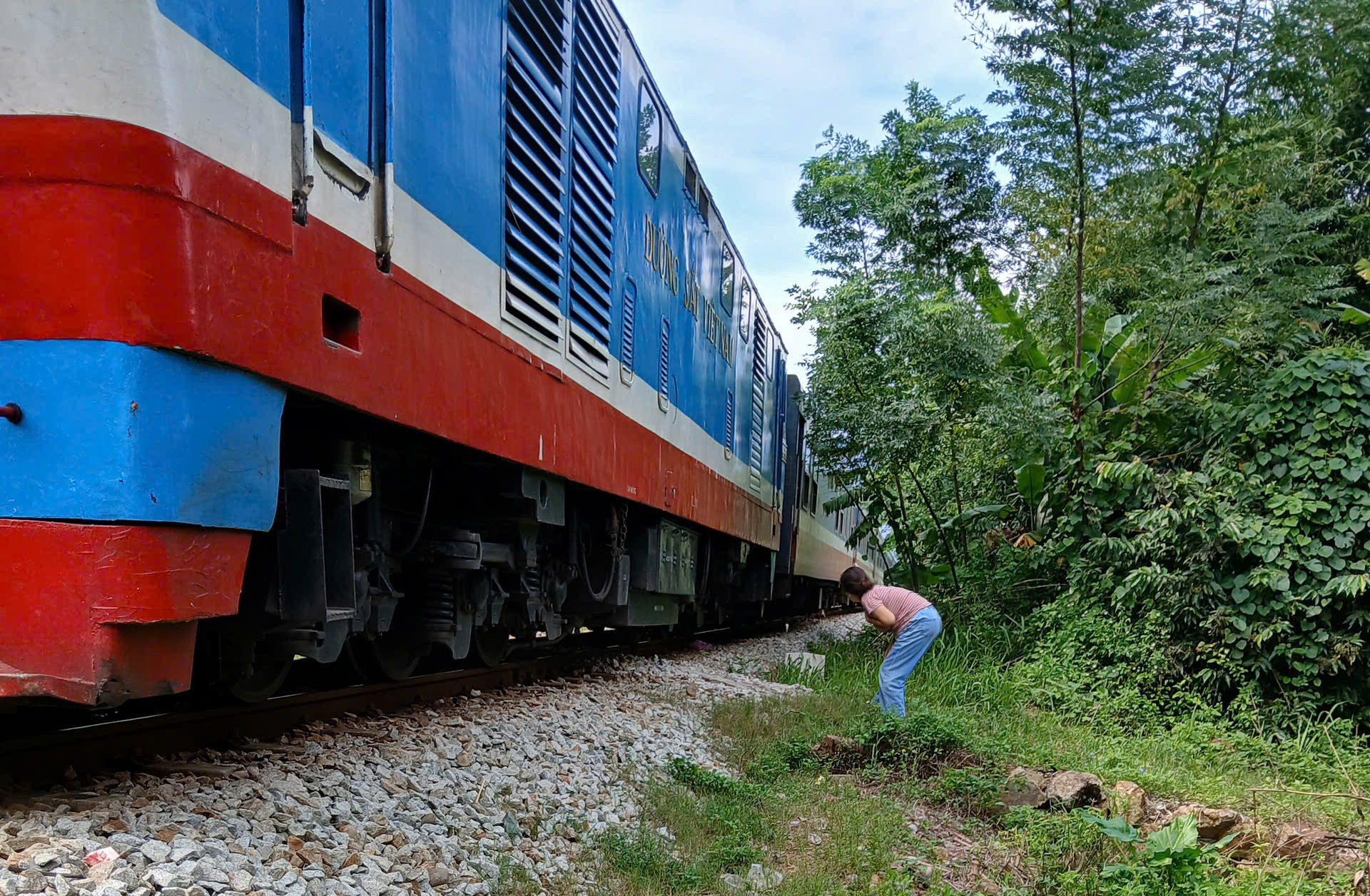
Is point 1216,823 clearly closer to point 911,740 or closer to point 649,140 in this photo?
point 911,740

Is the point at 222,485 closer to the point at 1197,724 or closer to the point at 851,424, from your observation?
the point at 1197,724

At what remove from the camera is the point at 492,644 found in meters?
5.71

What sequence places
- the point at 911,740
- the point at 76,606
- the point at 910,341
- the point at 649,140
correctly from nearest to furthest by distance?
the point at 76,606
the point at 911,740
the point at 649,140
the point at 910,341

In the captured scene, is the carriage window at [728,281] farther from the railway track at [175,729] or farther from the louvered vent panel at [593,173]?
the railway track at [175,729]

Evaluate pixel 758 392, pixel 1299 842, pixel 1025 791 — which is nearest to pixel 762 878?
pixel 1025 791

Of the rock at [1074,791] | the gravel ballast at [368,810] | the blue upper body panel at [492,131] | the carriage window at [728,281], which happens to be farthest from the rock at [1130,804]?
the carriage window at [728,281]

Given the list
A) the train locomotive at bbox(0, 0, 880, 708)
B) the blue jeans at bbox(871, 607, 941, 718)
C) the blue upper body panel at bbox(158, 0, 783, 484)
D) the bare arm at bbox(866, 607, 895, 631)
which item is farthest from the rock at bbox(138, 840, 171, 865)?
the bare arm at bbox(866, 607, 895, 631)

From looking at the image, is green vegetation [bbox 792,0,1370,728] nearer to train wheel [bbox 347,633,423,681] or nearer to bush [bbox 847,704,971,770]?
bush [bbox 847,704,971,770]

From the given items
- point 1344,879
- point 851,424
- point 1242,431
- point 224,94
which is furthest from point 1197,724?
point 224,94

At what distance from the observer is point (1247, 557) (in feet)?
22.8

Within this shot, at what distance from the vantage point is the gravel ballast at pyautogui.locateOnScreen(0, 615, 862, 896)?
223 cm

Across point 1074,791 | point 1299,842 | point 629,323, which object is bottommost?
point 1299,842

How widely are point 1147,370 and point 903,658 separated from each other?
3.97 meters

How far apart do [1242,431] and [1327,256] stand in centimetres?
452
